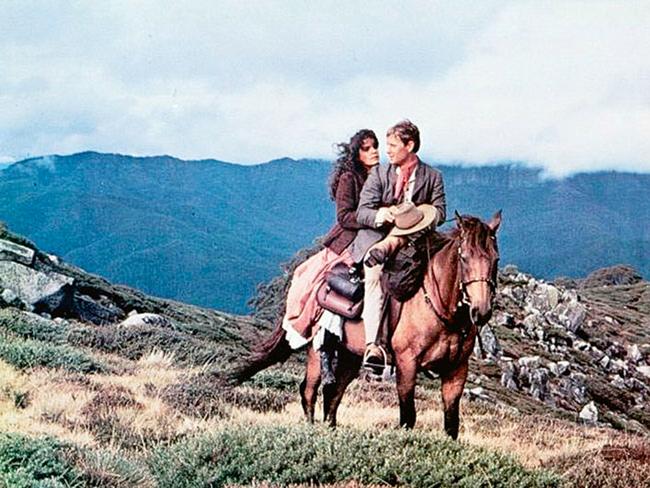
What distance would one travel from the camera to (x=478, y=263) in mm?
7695

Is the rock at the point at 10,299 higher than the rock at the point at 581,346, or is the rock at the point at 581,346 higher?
the rock at the point at 10,299

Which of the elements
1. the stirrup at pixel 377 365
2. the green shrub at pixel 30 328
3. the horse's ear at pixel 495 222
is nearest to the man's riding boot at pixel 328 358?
the stirrup at pixel 377 365

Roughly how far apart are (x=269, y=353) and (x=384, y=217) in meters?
2.89

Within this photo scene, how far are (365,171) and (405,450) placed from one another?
3.50 meters

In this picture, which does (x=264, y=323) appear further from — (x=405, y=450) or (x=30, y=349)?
(x=405, y=450)

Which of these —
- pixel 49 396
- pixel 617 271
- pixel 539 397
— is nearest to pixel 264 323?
pixel 539 397

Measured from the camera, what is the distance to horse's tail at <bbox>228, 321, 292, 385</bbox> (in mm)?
10430

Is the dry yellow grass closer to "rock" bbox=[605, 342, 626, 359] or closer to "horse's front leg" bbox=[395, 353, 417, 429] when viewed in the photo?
"horse's front leg" bbox=[395, 353, 417, 429]

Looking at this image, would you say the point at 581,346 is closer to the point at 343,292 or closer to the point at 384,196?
the point at 343,292

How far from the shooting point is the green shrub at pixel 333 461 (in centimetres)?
663

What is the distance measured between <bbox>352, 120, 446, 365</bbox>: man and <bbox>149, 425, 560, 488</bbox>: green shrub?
4.41 feet

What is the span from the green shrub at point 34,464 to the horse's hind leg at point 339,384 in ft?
11.8

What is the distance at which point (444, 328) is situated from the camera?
826 centimetres

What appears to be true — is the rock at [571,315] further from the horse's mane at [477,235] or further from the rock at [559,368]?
the horse's mane at [477,235]
